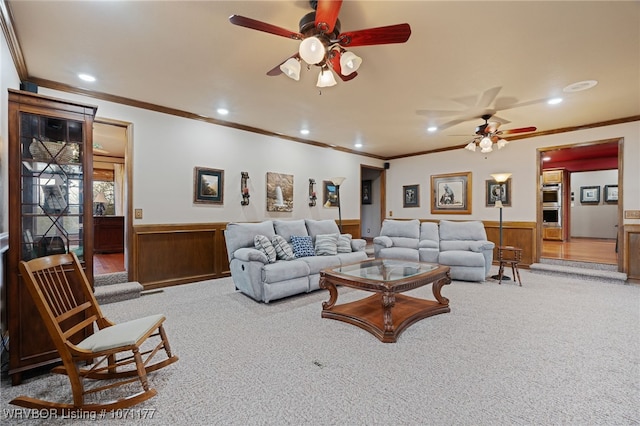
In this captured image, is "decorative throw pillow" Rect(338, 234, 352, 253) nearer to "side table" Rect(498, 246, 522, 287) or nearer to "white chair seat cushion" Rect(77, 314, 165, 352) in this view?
"side table" Rect(498, 246, 522, 287)

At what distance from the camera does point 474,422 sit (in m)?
1.61

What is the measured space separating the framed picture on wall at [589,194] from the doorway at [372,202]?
6.35 meters

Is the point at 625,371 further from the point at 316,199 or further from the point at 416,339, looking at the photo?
the point at 316,199

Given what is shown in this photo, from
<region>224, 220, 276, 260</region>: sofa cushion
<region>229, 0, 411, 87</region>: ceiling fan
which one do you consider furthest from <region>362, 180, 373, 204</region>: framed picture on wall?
<region>229, 0, 411, 87</region>: ceiling fan

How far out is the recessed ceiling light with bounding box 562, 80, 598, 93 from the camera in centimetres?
347

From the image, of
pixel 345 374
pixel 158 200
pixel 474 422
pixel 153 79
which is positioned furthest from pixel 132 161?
pixel 474 422

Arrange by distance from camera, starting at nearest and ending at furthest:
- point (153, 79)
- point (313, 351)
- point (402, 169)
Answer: point (313, 351) → point (153, 79) → point (402, 169)

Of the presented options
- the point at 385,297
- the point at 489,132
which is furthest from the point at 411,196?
the point at 385,297

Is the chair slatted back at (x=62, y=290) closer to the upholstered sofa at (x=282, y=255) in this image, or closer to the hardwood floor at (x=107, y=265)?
the upholstered sofa at (x=282, y=255)

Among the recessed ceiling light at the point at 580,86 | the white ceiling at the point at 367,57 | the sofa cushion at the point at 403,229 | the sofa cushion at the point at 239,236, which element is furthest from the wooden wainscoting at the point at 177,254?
the recessed ceiling light at the point at 580,86

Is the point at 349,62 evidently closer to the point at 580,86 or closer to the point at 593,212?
the point at 580,86

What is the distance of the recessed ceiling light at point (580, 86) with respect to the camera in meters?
3.47

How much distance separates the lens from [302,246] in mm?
4367

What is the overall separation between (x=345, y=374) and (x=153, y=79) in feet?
11.9
